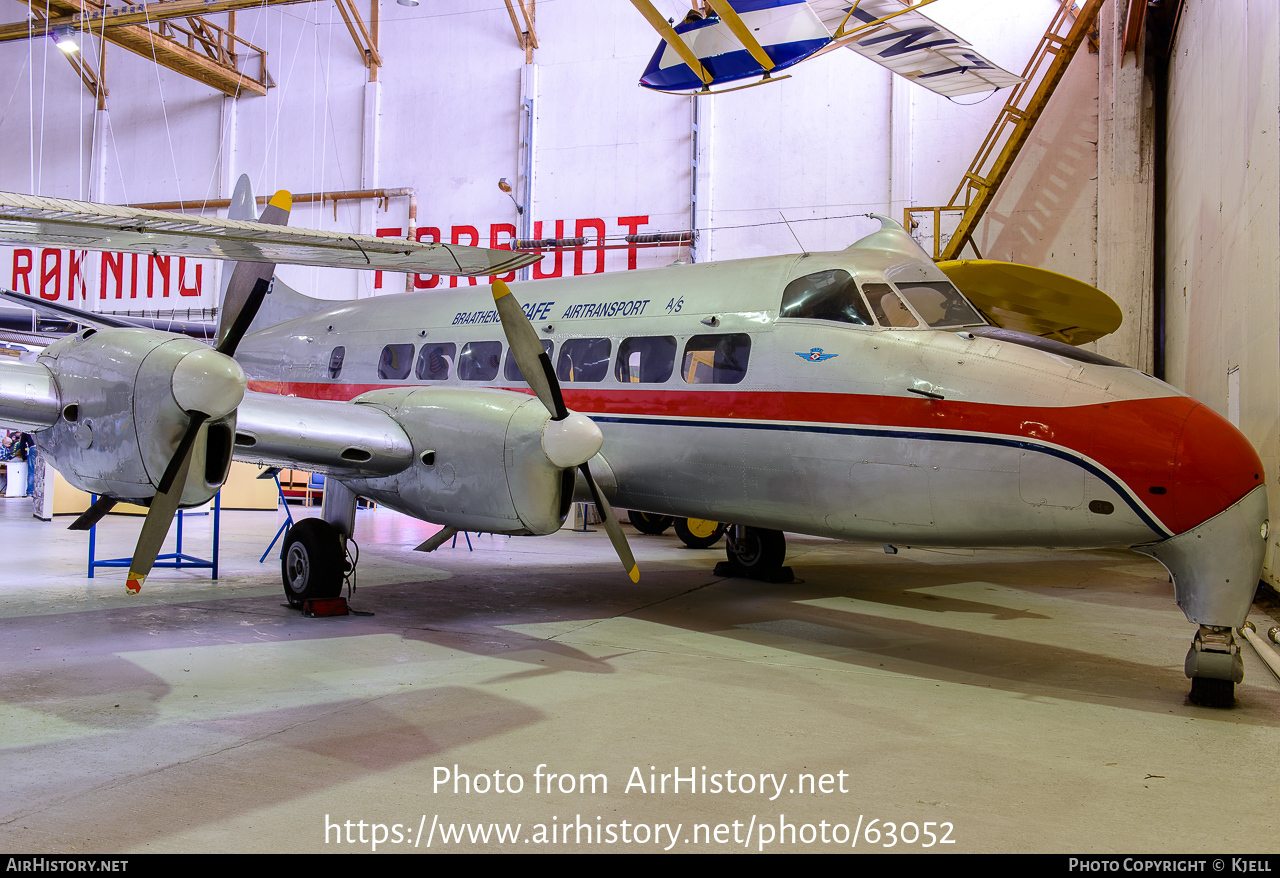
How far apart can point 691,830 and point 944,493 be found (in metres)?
3.59

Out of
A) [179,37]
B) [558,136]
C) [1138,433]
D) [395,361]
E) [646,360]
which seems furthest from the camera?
[179,37]

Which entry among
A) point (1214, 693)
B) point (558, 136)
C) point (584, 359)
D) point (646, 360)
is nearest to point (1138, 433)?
point (1214, 693)

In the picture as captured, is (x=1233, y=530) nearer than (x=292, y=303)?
Yes

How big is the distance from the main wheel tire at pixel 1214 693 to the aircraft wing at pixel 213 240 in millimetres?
5091

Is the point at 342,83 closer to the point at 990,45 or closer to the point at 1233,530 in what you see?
the point at 990,45

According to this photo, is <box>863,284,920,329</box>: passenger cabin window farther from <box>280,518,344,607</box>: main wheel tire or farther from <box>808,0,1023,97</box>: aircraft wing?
<box>808,0,1023,97</box>: aircraft wing

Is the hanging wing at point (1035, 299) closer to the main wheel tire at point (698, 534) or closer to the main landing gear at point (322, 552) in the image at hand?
the main wheel tire at point (698, 534)

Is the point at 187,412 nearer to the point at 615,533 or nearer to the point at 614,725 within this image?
the point at 614,725

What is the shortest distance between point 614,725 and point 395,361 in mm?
6433

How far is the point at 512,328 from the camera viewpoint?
649 cm

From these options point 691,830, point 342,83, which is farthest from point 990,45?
point 691,830

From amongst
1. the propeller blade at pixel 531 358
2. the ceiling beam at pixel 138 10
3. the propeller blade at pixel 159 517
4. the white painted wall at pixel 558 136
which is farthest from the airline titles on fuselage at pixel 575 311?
the ceiling beam at pixel 138 10

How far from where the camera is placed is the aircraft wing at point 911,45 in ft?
42.8

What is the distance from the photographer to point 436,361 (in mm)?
9977
